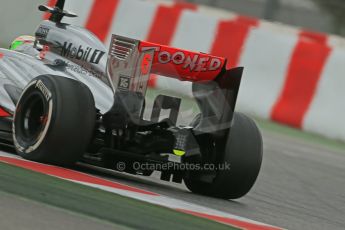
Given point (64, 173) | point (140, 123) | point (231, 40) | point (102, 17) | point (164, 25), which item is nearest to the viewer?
point (64, 173)

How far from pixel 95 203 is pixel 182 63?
1.68 m

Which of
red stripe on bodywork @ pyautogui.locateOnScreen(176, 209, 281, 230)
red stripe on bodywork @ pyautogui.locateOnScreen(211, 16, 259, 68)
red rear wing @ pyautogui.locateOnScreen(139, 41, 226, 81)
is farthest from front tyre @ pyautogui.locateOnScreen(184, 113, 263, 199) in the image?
red stripe on bodywork @ pyautogui.locateOnScreen(211, 16, 259, 68)

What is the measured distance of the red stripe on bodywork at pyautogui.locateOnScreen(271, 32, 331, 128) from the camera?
1353 cm

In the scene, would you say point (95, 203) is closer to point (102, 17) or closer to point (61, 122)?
point (61, 122)

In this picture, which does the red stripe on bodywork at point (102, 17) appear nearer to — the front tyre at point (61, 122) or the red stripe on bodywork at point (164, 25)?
the red stripe on bodywork at point (164, 25)

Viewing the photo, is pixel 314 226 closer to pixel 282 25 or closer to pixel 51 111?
pixel 51 111

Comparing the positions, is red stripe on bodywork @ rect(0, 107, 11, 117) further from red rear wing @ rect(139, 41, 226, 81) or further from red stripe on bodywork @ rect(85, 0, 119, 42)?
red stripe on bodywork @ rect(85, 0, 119, 42)

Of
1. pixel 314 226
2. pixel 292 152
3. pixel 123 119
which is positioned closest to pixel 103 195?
pixel 123 119

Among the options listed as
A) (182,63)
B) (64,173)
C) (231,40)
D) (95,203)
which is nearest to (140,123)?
(182,63)

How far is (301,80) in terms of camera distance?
13.6 meters

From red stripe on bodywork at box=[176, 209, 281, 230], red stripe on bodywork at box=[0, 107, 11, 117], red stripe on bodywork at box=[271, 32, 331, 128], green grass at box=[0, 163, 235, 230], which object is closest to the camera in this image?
green grass at box=[0, 163, 235, 230]

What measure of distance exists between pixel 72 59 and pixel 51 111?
1.20 metres

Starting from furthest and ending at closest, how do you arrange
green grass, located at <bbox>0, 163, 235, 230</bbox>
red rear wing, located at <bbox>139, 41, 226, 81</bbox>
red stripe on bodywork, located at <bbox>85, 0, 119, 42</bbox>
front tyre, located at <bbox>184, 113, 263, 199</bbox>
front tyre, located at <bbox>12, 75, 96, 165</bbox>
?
red stripe on bodywork, located at <bbox>85, 0, 119, 42</bbox>, front tyre, located at <bbox>184, 113, 263, 199</bbox>, red rear wing, located at <bbox>139, 41, 226, 81</bbox>, front tyre, located at <bbox>12, 75, 96, 165</bbox>, green grass, located at <bbox>0, 163, 235, 230</bbox>

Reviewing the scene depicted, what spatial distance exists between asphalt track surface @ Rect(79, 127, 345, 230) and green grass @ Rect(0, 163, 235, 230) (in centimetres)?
86
